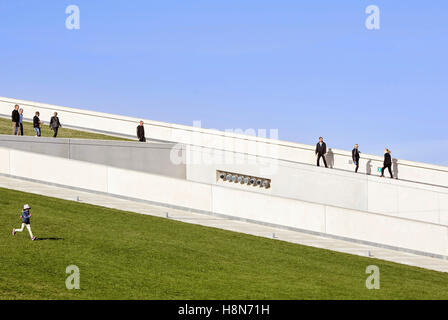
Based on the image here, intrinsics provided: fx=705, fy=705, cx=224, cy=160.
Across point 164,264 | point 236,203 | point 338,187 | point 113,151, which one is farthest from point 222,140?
point 164,264

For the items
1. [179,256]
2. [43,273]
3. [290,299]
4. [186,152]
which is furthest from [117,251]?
[186,152]

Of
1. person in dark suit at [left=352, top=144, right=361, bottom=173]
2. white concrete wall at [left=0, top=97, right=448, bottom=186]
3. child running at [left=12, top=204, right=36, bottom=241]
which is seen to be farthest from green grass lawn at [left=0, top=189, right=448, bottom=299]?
white concrete wall at [left=0, top=97, right=448, bottom=186]

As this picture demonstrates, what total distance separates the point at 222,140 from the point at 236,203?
14.2 meters

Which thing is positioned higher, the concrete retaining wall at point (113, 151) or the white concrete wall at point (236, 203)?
the concrete retaining wall at point (113, 151)

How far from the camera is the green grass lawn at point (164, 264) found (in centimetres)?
1330

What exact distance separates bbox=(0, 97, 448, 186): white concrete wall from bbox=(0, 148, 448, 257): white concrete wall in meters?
11.3

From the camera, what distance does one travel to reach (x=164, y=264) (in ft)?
51.6

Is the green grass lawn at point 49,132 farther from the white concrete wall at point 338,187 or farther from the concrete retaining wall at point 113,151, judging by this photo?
the white concrete wall at point 338,187

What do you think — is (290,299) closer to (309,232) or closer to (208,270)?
(208,270)

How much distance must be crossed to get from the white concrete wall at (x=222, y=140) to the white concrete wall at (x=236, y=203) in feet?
37.2

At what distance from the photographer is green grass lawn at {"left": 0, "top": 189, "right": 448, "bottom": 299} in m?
13.3

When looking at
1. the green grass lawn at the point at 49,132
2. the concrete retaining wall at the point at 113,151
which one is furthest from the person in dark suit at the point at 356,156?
the green grass lawn at the point at 49,132

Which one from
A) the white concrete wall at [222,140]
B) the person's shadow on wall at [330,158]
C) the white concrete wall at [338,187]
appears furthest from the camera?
the person's shadow on wall at [330,158]
